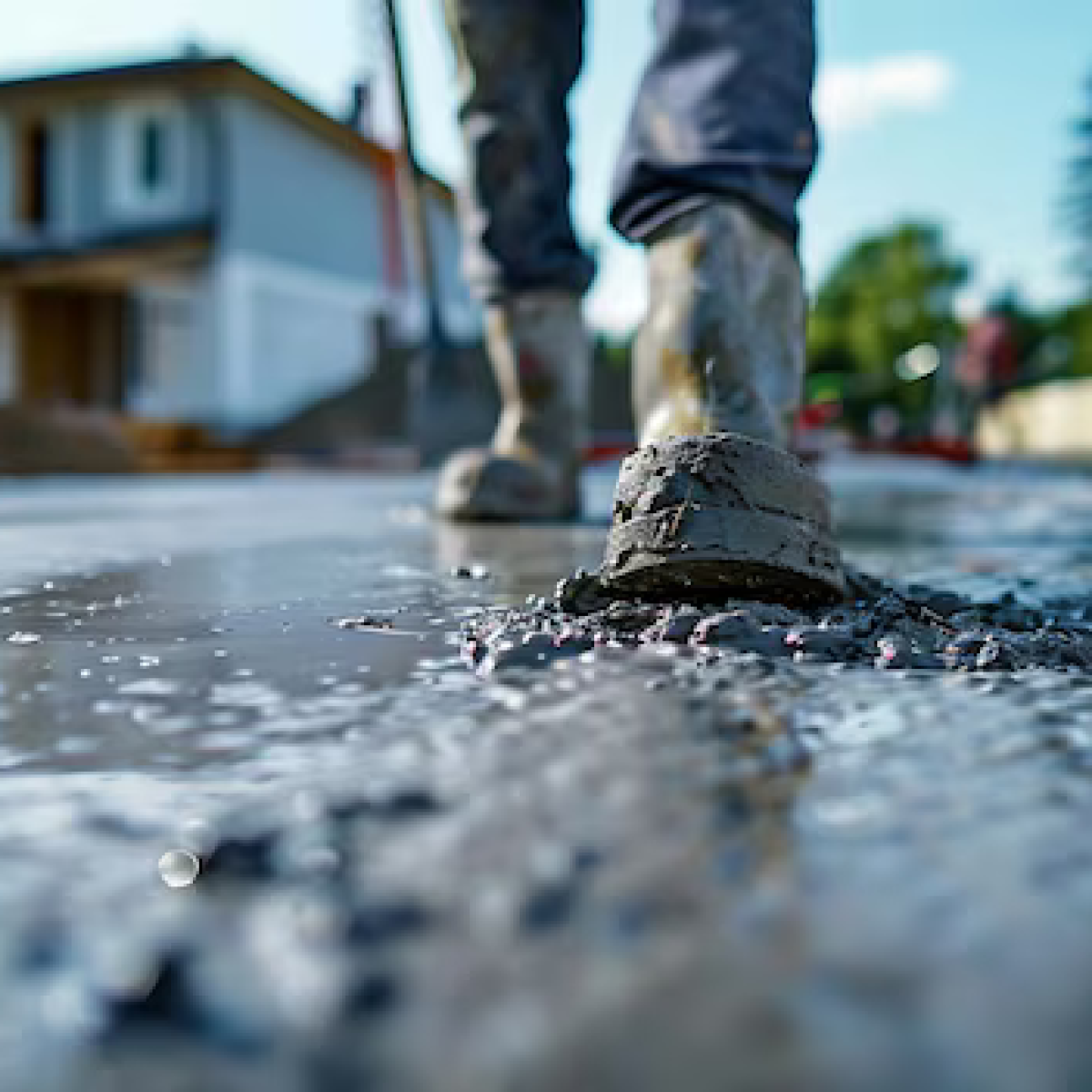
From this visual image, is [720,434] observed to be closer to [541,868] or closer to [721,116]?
[721,116]

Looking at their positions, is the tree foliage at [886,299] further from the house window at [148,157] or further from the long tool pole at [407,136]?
the long tool pole at [407,136]

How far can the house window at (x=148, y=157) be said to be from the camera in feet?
55.6

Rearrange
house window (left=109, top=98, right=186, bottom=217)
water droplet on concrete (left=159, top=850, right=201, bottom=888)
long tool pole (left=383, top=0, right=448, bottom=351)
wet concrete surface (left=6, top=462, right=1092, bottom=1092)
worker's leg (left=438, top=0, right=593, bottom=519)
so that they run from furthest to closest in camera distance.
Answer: house window (left=109, top=98, right=186, bottom=217) → long tool pole (left=383, top=0, right=448, bottom=351) → worker's leg (left=438, top=0, right=593, bottom=519) → water droplet on concrete (left=159, top=850, right=201, bottom=888) → wet concrete surface (left=6, top=462, right=1092, bottom=1092)

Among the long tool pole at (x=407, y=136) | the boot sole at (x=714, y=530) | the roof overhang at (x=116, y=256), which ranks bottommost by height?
the boot sole at (x=714, y=530)

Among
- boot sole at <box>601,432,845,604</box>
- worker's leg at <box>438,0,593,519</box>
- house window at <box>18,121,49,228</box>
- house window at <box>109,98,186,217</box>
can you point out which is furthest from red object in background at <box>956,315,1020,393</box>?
house window at <box>18,121,49,228</box>

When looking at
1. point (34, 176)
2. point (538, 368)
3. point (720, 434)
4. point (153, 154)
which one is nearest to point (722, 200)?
point (720, 434)

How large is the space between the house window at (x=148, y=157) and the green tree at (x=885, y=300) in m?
31.4

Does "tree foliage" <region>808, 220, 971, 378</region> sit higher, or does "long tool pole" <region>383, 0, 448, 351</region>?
"tree foliage" <region>808, 220, 971, 378</region>

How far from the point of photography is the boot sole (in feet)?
3.04

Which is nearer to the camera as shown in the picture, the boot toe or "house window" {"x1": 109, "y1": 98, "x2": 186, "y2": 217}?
the boot toe

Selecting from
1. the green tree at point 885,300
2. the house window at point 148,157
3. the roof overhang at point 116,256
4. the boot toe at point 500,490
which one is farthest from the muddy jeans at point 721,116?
the green tree at point 885,300

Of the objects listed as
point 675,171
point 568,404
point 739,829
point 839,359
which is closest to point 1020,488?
point 568,404

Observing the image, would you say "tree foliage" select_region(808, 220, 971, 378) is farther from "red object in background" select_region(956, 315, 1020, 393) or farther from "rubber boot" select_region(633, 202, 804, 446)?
"rubber boot" select_region(633, 202, 804, 446)

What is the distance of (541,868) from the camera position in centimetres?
41
